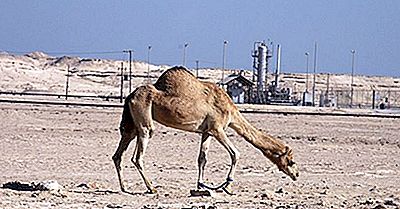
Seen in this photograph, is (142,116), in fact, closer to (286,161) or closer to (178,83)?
(178,83)

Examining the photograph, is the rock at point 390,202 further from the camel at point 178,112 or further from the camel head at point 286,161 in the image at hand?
the camel at point 178,112

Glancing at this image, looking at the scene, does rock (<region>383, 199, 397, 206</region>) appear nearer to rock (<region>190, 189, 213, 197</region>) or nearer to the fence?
rock (<region>190, 189, 213, 197</region>)

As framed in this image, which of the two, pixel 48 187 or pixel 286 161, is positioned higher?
pixel 286 161

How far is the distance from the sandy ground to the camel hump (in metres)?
1.77

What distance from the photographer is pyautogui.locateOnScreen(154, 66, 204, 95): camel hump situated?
16328 mm

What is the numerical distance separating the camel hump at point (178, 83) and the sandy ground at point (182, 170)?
5.81 feet

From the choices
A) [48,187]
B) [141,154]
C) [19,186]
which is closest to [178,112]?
[141,154]

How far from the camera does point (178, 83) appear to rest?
1639cm

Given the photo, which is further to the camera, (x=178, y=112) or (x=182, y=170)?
(x=182, y=170)

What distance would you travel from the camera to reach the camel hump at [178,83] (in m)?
16.3

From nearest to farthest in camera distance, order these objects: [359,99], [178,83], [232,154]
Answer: [178,83] < [232,154] < [359,99]

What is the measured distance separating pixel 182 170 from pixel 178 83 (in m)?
5.42

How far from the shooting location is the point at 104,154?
25.1 m

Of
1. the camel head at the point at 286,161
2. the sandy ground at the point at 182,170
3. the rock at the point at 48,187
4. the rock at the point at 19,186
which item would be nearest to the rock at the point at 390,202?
the sandy ground at the point at 182,170
